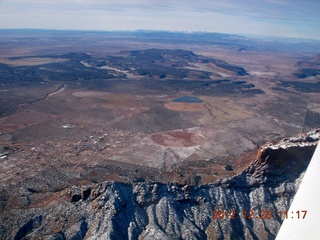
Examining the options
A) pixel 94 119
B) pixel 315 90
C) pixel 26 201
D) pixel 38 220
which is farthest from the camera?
pixel 315 90

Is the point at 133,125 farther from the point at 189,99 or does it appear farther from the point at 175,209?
the point at 175,209

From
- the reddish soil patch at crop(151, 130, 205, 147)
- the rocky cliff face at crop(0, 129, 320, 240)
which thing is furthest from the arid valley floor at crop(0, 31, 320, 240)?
the rocky cliff face at crop(0, 129, 320, 240)

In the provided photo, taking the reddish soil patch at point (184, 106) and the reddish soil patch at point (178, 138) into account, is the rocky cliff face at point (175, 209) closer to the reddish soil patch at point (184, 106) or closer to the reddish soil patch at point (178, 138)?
the reddish soil patch at point (178, 138)

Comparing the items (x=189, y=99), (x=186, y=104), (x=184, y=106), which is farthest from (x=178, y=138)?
(x=189, y=99)

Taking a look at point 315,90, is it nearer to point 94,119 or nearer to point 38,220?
point 94,119

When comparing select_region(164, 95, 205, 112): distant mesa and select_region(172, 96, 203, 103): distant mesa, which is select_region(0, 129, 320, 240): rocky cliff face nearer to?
select_region(164, 95, 205, 112): distant mesa

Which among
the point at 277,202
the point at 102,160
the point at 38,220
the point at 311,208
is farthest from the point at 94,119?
the point at 311,208

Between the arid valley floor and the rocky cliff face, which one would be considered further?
the arid valley floor
